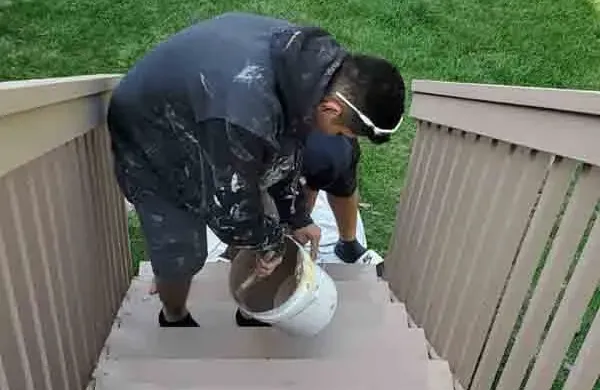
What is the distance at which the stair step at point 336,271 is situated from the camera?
116 inches

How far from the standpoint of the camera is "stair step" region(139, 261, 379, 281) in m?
2.96

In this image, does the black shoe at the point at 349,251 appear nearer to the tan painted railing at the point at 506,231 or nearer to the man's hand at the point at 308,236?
the tan painted railing at the point at 506,231

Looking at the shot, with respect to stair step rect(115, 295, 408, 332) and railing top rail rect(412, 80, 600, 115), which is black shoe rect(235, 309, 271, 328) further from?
railing top rail rect(412, 80, 600, 115)

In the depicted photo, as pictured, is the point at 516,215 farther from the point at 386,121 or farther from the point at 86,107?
the point at 86,107

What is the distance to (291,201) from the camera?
2.36m

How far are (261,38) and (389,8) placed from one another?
3.83 metres

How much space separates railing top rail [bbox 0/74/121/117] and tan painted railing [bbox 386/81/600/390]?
37.2 inches

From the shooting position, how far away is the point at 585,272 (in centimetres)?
142

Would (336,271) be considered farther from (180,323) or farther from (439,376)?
(439,376)

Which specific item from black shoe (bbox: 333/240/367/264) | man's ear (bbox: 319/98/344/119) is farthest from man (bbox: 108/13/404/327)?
black shoe (bbox: 333/240/367/264)

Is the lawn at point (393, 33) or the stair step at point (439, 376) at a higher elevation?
the stair step at point (439, 376)

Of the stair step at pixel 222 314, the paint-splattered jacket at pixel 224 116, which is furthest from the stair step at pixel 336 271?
the paint-splattered jacket at pixel 224 116

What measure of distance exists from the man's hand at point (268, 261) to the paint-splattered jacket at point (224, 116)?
6 centimetres

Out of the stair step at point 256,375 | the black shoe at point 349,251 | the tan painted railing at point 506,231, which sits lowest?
the black shoe at point 349,251
